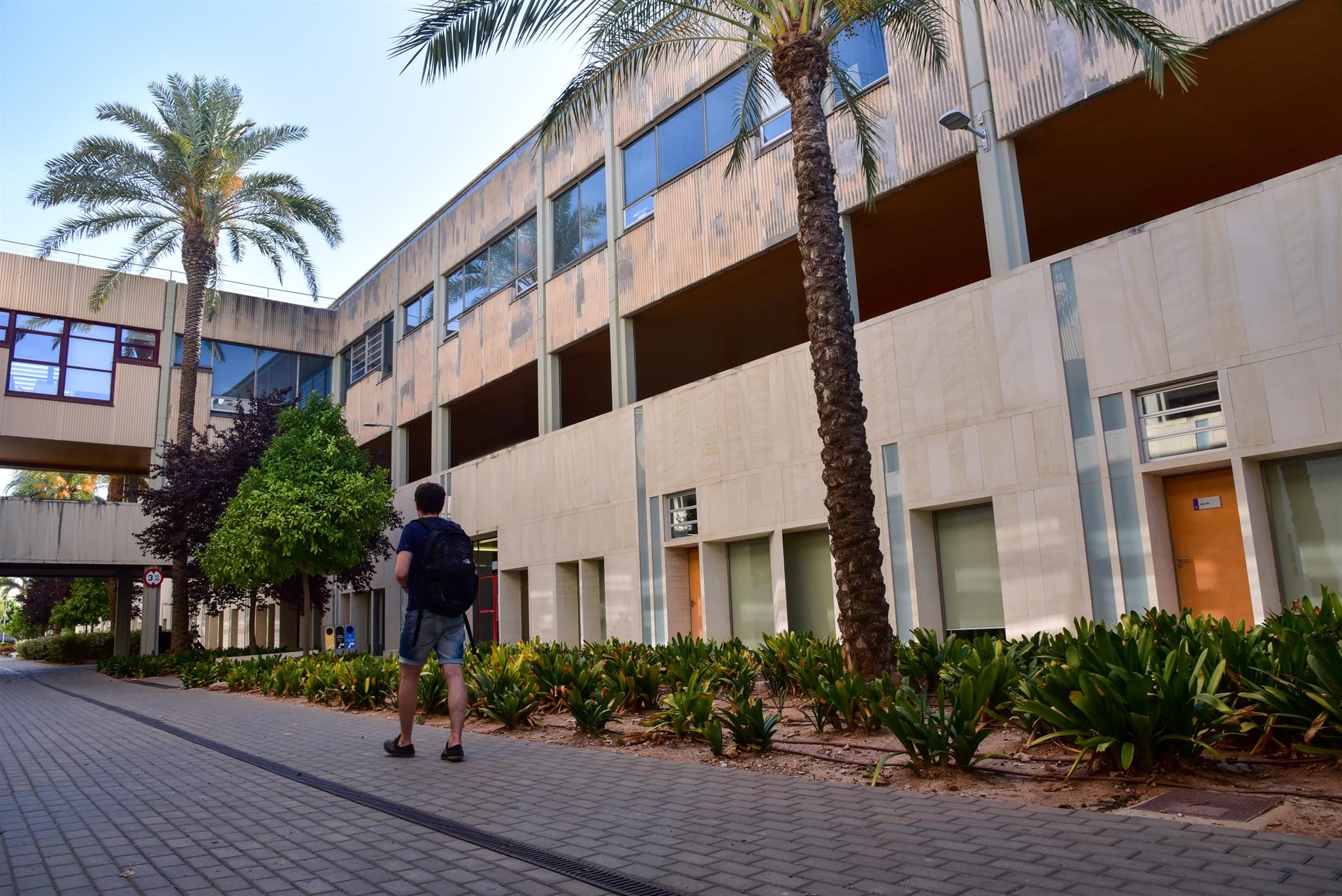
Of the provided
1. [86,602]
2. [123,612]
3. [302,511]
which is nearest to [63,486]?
[86,602]

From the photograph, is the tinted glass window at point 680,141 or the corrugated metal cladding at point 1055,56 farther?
the tinted glass window at point 680,141

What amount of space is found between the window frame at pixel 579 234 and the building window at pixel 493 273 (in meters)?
0.87

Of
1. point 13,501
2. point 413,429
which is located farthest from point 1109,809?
point 13,501

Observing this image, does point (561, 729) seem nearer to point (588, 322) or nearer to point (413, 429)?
point (588, 322)

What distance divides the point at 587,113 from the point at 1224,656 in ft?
34.1

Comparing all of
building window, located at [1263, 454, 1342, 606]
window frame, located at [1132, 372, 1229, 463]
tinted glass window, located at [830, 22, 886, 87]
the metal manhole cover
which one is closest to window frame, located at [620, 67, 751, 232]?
tinted glass window, located at [830, 22, 886, 87]

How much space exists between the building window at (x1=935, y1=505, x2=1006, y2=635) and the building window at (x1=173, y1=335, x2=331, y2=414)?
86.0ft

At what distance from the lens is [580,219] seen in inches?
842

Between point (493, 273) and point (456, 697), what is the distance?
19.2 m

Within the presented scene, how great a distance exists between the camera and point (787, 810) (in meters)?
4.99

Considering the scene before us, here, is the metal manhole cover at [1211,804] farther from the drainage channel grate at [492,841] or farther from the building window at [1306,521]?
the building window at [1306,521]

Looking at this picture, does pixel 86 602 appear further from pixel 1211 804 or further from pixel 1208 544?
pixel 1211 804

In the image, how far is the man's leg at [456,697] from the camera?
6.83 meters

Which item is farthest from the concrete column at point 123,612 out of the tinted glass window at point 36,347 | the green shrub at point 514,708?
the green shrub at point 514,708
